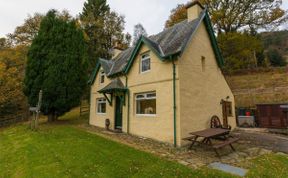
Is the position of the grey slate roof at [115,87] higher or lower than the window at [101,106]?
higher

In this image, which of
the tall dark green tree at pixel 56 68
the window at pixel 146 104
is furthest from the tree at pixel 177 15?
the window at pixel 146 104

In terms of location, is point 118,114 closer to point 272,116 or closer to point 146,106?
point 146,106

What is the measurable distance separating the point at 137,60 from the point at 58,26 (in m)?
11.2

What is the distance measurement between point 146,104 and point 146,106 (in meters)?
0.13

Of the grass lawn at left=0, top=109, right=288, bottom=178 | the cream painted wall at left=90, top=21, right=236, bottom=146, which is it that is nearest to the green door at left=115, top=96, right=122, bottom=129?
the cream painted wall at left=90, top=21, right=236, bottom=146

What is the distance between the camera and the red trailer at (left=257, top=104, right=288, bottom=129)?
44.7 ft

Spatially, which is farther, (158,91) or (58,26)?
(58,26)

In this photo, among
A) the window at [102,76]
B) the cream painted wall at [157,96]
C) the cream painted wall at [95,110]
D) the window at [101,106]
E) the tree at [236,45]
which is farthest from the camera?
the tree at [236,45]

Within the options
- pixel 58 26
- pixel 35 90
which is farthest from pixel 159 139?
pixel 58 26

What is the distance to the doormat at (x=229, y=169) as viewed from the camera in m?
5.30

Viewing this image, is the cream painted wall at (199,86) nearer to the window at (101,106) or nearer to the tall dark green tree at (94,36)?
the window at (101,106)

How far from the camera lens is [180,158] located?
670 centimetres

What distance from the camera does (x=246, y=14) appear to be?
2516 cm

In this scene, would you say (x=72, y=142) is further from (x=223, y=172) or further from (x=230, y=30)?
(x=230, y=30)
